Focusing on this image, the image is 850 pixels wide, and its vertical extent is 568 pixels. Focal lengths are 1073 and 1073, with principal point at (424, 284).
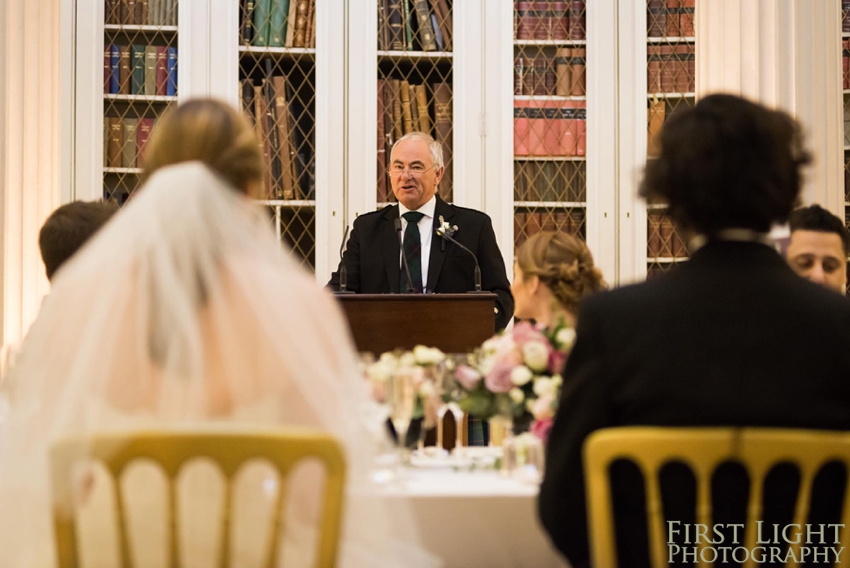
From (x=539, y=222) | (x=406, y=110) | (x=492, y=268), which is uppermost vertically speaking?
(x=406, y=110)

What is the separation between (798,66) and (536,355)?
2077mm

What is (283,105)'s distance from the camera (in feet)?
17.0

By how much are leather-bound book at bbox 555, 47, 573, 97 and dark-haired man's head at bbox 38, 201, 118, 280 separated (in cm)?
301

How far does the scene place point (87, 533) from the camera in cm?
165

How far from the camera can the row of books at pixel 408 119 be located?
520cm

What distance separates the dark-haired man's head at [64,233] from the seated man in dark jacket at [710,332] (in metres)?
1.60

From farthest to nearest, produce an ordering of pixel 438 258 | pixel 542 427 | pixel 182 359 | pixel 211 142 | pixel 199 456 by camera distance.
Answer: pixel 438 258, pixel 542 427, pixel 211 142, pixel 182 359, pixel 199 456

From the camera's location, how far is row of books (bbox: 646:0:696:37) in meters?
5.23

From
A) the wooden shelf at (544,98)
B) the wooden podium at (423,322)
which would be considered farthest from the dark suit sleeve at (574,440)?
the wooden shelf at (544,98)

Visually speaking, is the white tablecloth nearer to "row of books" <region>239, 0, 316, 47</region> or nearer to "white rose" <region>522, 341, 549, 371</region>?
"white rose" <region>522, 341, 549, 371</region>

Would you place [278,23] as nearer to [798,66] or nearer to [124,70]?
[124,70]

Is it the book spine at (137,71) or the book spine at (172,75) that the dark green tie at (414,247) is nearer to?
the book spine at (172,75)

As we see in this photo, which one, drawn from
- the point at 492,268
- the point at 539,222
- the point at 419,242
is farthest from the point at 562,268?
the point at 539,222

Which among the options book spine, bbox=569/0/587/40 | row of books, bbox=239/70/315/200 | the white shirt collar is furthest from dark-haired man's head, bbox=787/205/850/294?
row of books, bbox=239/70/315/200
